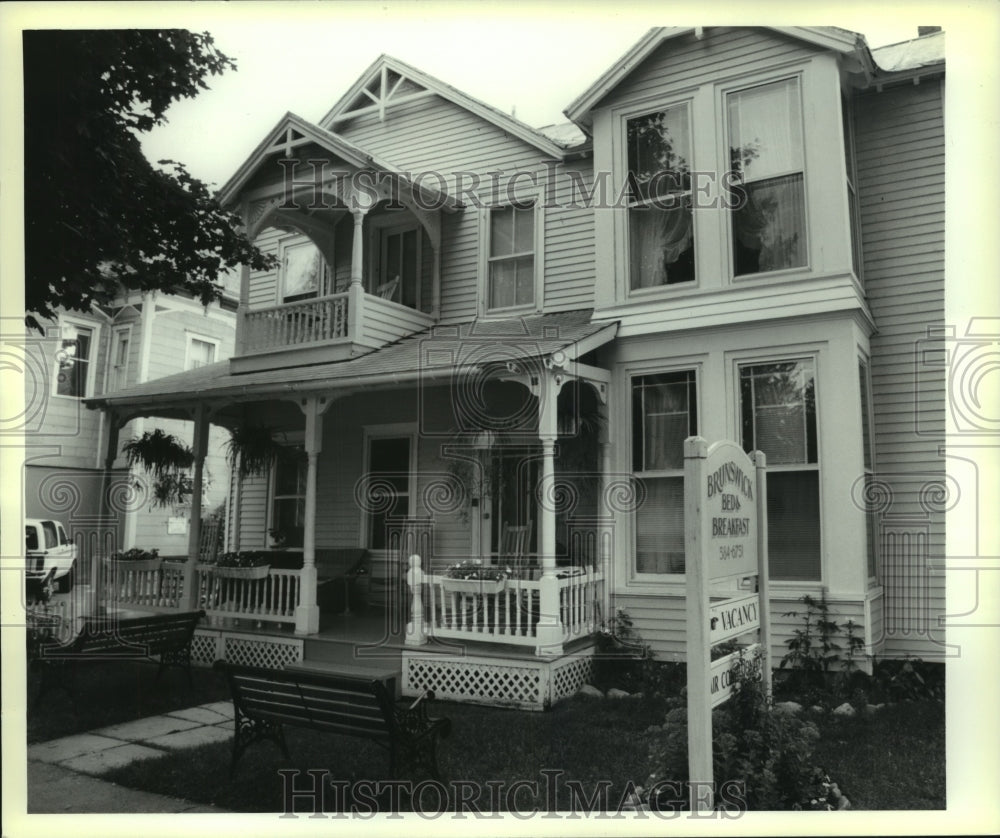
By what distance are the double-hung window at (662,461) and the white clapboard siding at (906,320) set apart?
197 centimetres

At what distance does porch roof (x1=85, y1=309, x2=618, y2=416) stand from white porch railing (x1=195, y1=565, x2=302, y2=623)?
216 cm

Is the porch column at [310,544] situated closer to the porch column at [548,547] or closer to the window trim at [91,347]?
the porch column at [548,547]

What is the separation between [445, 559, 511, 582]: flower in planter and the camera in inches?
314

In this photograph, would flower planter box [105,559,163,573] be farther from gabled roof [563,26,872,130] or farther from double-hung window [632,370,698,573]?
gabled roof [563,26,872,130]

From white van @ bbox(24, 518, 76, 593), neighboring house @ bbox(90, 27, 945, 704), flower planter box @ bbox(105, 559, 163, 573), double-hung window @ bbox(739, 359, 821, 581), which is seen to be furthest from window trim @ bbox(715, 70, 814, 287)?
white van @ bbox(24, 518, 76, 593)

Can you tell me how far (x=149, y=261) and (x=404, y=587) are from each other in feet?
15.4

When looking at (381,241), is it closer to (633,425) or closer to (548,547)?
(633,425)

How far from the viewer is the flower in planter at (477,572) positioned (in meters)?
7.96

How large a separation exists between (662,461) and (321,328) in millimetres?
4670

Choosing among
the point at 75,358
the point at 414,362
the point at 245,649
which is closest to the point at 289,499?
the point at 245,649

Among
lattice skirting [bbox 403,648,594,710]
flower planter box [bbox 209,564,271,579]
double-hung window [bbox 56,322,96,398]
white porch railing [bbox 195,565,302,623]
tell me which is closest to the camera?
lattice skirting [bbox 403,648,594,710]

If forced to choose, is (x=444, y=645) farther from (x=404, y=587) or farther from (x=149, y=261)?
(x=149, y=261)

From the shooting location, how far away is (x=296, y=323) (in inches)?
419

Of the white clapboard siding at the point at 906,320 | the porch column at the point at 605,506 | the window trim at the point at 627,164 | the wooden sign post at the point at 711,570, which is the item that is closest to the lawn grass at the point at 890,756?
the wooden sign post at the point at 711,570
